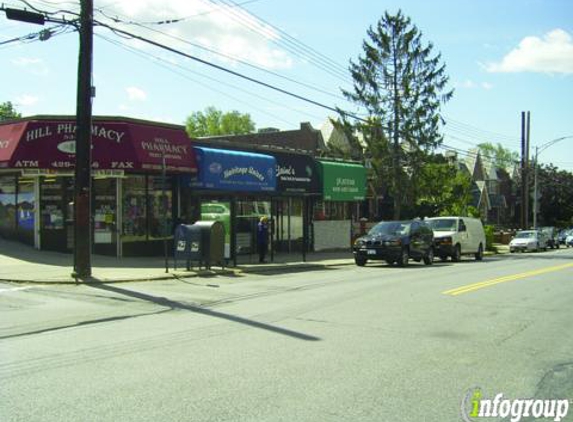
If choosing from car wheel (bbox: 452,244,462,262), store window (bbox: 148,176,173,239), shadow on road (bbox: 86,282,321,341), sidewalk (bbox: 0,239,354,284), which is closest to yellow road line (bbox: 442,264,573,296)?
shadow on road (bbox: 86,282,321,341)

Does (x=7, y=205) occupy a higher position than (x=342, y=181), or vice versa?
(x=342, y=181)

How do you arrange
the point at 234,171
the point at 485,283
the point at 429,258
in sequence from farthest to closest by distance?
the point at 429,258 → the point at 234,171 → the point at 485,283

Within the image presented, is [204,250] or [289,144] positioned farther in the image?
[289,144]

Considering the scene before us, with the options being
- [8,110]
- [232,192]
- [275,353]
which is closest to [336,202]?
[232,192]

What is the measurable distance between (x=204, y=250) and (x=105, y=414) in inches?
499

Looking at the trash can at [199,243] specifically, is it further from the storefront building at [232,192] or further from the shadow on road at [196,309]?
the shadow on road at [196,309]

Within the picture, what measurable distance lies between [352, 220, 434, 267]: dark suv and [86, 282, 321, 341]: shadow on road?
35.8 feet

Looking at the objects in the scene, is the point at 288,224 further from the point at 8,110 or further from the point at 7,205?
the point at 8,110

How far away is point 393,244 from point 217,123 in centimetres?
5249

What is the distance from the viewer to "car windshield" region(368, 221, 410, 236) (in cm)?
2352

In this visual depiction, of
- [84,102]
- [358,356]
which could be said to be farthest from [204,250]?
[358,356]

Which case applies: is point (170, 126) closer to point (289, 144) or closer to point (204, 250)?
point (204, 250)

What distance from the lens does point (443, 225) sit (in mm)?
28766

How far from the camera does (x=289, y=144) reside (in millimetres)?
44938
